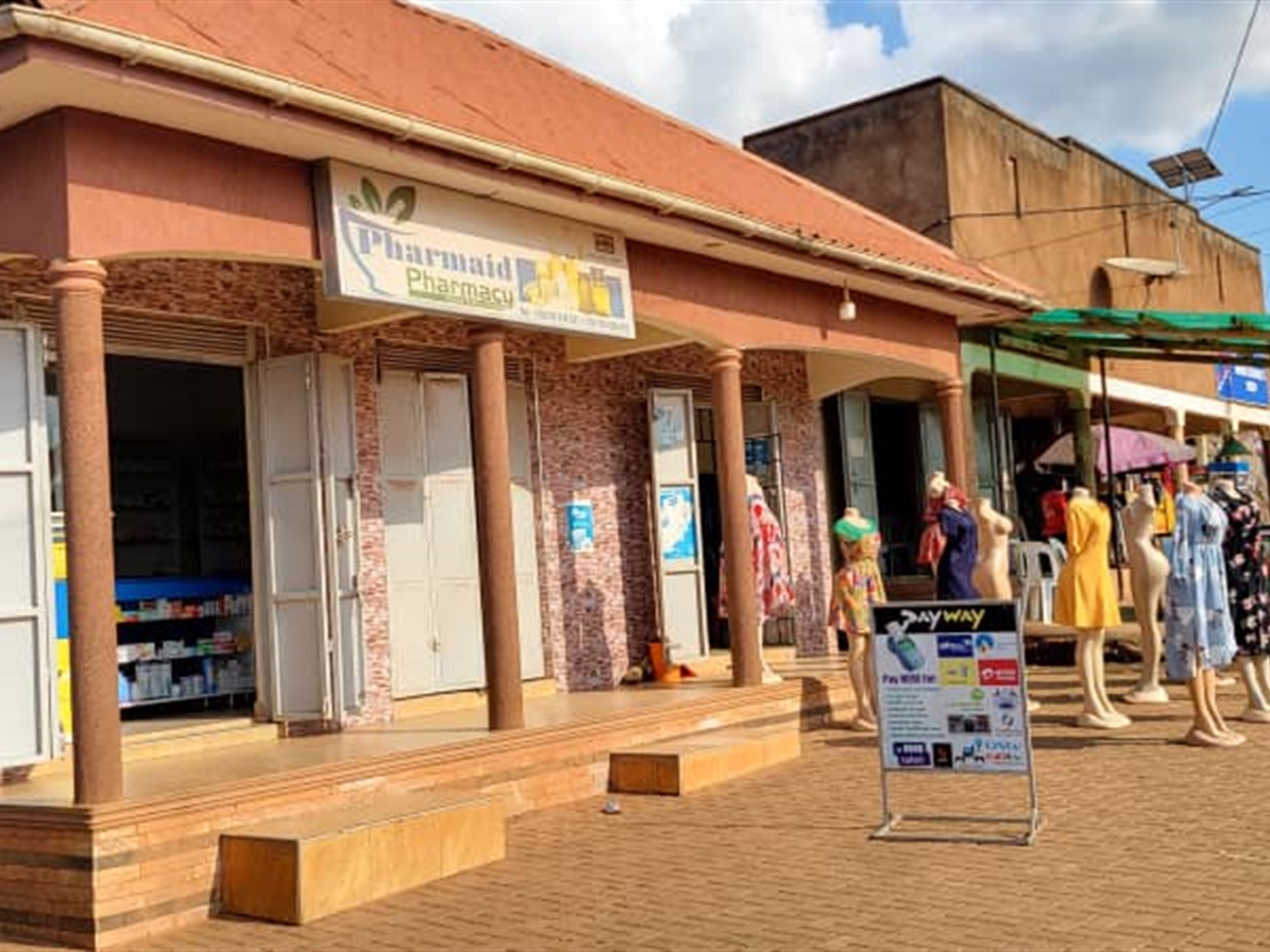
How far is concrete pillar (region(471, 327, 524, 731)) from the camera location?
8.36m

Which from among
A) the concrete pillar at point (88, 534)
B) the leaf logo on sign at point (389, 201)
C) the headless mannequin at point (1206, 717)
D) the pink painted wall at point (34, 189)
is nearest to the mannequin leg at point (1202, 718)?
the headless mannequin at point (1206, 717)

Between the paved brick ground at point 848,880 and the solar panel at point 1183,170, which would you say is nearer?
the paved brick ground at point 848,880

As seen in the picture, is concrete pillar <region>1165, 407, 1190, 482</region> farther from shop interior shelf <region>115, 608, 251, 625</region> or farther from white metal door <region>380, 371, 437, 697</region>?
shop interior shelf <region>115, 608, 251, 625</region>

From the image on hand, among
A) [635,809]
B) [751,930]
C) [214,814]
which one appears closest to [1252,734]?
[635,809]

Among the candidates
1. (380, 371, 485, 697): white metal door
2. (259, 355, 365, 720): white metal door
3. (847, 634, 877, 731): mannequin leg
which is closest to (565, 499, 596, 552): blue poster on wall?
(380, 371, 485, 697): white metal door

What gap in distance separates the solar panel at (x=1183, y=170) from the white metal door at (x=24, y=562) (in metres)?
21.1

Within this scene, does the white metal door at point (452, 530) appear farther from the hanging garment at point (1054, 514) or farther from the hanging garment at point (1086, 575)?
the hanging garment at point (1054, 514)

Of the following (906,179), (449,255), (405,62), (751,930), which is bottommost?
(751,930)

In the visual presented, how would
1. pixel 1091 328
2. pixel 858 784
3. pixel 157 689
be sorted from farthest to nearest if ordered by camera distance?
pixel 1091 328 → pixel 157 689 → pixel 858 784

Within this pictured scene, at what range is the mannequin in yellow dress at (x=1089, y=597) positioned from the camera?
988 centimetres

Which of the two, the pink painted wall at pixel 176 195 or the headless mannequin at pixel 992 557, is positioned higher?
the pink painted wall at pixel 176 195

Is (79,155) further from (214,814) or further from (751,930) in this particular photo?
(751,930)

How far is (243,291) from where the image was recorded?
29.9 ft

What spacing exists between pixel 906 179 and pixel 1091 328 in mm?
3417
